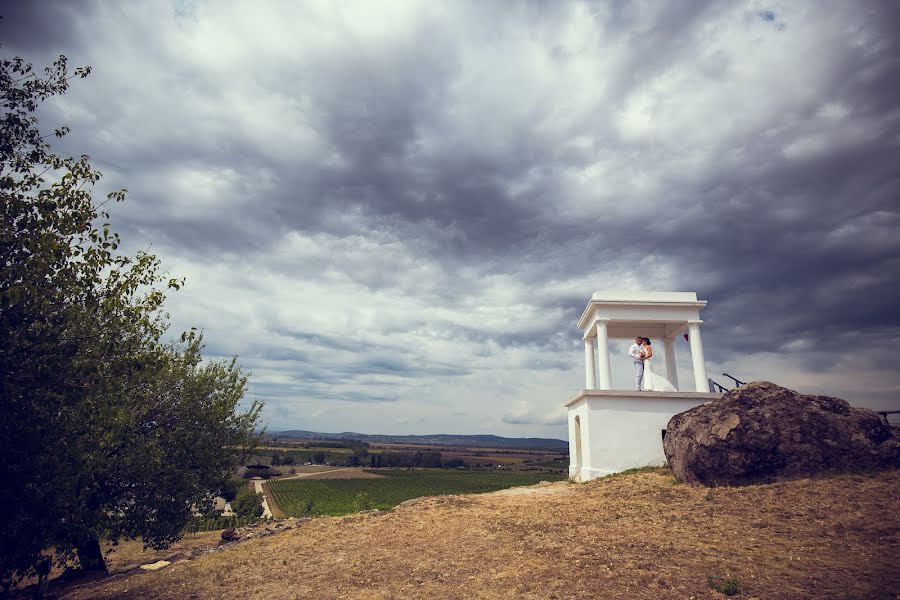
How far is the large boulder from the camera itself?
1466cm

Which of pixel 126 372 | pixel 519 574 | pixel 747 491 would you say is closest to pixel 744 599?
pixel 519 574

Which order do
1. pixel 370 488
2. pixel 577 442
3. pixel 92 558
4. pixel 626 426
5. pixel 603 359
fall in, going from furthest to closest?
pixel 370 488, pixel 577 442, pixel 603 359, pixel 626 426, pixel 92 558

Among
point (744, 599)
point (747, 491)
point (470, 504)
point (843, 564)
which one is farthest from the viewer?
point (470, 504)

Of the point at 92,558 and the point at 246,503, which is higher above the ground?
the point at 92,558

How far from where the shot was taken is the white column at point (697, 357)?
2384cm

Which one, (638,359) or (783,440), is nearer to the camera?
(783,440)

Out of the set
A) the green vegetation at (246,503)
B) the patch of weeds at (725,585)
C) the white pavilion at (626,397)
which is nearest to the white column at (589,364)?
the white pavilion at (626,397)

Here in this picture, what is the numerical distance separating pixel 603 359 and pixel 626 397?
7.89ft

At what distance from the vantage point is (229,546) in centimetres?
1784

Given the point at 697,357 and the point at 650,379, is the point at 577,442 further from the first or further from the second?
the point at 697,357

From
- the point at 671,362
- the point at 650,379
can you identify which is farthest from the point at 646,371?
the point at 671,362

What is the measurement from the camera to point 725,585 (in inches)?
348

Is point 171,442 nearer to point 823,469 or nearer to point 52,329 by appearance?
point 52,329

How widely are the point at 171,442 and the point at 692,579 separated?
55.3 ft
